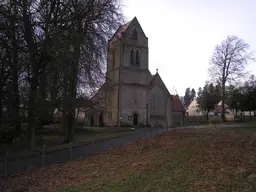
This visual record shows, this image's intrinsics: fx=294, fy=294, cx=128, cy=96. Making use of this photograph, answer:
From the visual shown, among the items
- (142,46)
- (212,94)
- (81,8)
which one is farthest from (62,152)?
(212,94)

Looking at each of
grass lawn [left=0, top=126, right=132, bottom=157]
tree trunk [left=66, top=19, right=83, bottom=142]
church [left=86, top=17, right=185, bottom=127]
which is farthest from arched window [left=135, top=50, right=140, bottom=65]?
tree trunk [left=66, top=19, right=83, bottom=142]

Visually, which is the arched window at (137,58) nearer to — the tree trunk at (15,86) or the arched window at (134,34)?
the arched window at (134,34)

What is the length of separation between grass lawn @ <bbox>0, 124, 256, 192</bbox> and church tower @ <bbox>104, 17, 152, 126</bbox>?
36581mm

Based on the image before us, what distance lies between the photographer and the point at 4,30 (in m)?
17.4

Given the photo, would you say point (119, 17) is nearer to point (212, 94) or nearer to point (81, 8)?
point (81, 8)

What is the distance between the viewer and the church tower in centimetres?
5125

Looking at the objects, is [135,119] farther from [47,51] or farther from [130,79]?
[47,51]

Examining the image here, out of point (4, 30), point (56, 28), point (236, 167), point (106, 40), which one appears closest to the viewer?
point (236, 167)

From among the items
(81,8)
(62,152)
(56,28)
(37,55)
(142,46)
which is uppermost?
(142,46)

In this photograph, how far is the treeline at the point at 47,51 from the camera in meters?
17.9

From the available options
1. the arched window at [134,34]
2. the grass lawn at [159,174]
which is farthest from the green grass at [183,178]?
the arched window at [134,34]

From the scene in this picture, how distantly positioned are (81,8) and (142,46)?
35441 millimetres

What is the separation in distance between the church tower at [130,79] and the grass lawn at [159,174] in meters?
36.6

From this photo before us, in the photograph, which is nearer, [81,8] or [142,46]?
[81,8]
